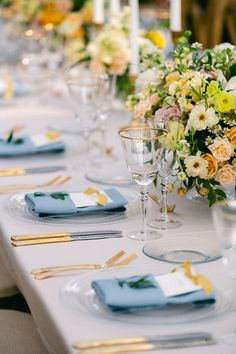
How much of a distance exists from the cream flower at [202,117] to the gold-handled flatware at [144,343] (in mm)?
640

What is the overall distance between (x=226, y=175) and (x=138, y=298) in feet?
1.75

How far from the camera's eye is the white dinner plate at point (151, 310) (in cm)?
132

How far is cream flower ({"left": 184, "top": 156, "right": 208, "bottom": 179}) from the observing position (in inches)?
70.4

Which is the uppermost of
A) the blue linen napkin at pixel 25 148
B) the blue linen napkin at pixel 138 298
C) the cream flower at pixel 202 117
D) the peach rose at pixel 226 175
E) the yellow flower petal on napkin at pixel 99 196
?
the cream flower at pixel 202 117

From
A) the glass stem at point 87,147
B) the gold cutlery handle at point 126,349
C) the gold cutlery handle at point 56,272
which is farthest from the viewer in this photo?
the glass stem at point 87,147

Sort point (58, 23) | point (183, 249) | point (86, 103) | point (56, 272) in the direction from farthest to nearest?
1. point (58, 23)
2. point (86, 103)
3. point (183, 249)
4. point (56, 272)

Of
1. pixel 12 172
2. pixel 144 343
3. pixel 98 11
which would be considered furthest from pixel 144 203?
pixel 98 11

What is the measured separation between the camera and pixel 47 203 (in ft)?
6.18

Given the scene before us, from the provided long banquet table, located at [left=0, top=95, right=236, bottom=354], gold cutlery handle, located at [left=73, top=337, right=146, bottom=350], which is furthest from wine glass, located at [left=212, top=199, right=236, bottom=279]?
Result: gold cutlery handle, located at [left=73, top=337, right=146, bottom=350]

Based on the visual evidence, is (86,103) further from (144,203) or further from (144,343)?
(144,343)

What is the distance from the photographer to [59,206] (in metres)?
1.88

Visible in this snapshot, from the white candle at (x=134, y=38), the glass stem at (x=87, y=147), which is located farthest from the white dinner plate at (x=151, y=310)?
the white candle at (x=134, y=38)

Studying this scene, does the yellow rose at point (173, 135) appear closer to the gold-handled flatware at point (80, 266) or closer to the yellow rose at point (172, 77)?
the yellow rose at point (172, 77)

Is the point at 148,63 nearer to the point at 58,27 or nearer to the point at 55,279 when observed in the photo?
the point at 55,279
